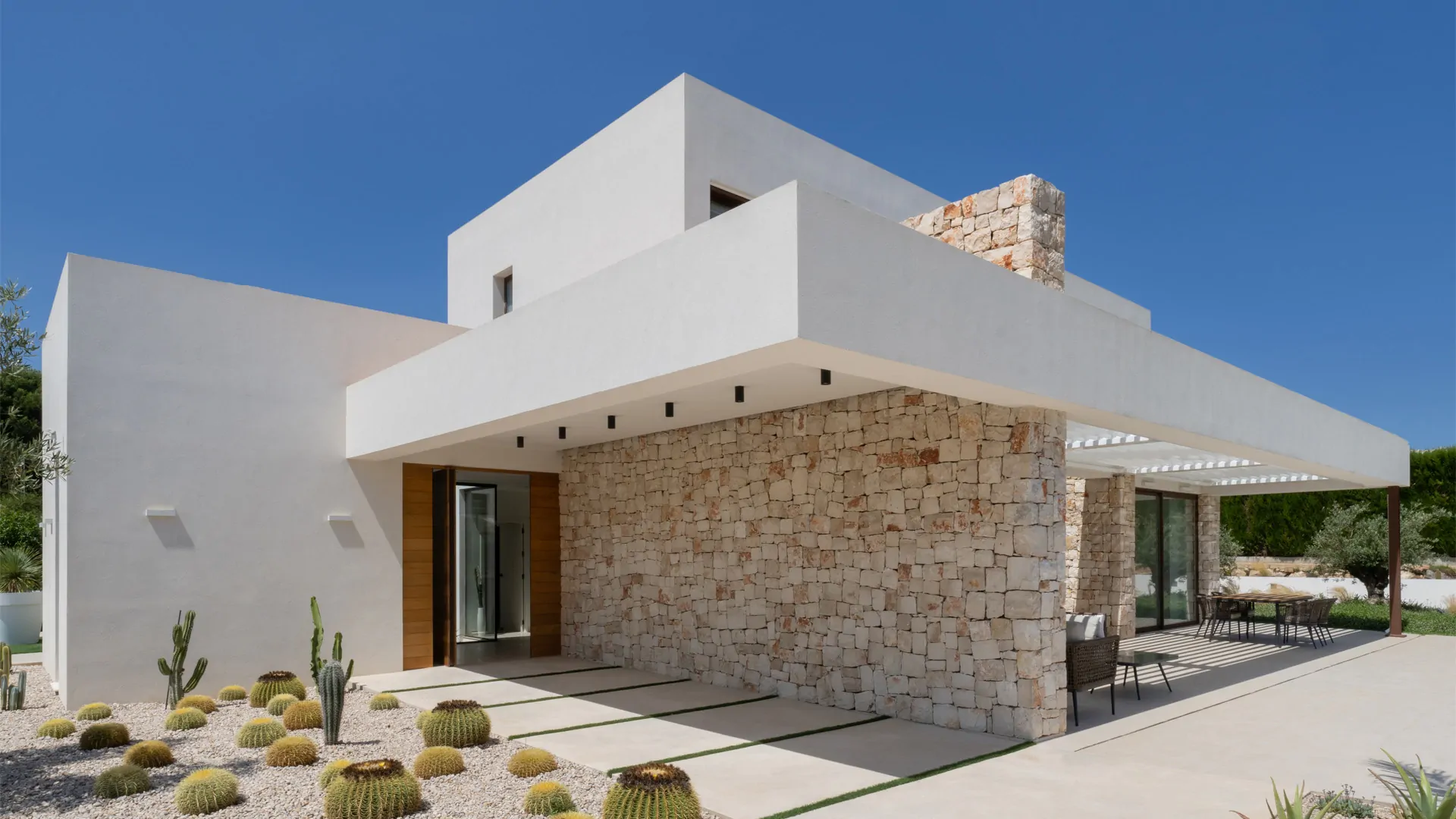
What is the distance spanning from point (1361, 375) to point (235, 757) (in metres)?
56.3

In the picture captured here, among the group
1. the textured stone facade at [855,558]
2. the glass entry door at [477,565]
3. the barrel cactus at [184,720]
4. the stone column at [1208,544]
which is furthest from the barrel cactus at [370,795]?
the stone column at [1208,544]

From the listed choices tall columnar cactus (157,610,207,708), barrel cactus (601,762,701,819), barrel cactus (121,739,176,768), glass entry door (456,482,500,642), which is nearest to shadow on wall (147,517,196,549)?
tall columnar cactus (157,610,207,708)

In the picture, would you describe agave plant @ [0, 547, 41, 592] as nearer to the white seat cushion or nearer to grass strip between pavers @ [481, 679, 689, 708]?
grass strip between pavers @ [481, 679, 689, 708]

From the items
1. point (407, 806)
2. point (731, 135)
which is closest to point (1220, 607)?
point (731, 135)

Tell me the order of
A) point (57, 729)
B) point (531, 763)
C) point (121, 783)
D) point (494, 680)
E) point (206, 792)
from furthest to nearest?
point (494, 680) → point (57, 729) → point (531, 763) → point (121, 783) → point (206, 792)

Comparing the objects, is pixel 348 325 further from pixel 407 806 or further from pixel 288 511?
pixel 407 806

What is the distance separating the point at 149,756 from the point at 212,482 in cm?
411

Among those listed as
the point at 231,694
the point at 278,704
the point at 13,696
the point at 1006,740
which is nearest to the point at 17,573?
the point at 13,696

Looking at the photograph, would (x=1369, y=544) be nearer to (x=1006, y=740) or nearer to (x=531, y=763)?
(x=1006, y=740)

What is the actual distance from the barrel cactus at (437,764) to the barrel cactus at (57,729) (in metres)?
3.80

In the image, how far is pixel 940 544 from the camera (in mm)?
8227

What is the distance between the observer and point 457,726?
24.8ft

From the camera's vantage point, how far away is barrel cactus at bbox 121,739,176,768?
273 inches

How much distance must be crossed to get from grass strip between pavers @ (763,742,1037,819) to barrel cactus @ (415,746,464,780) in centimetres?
267
